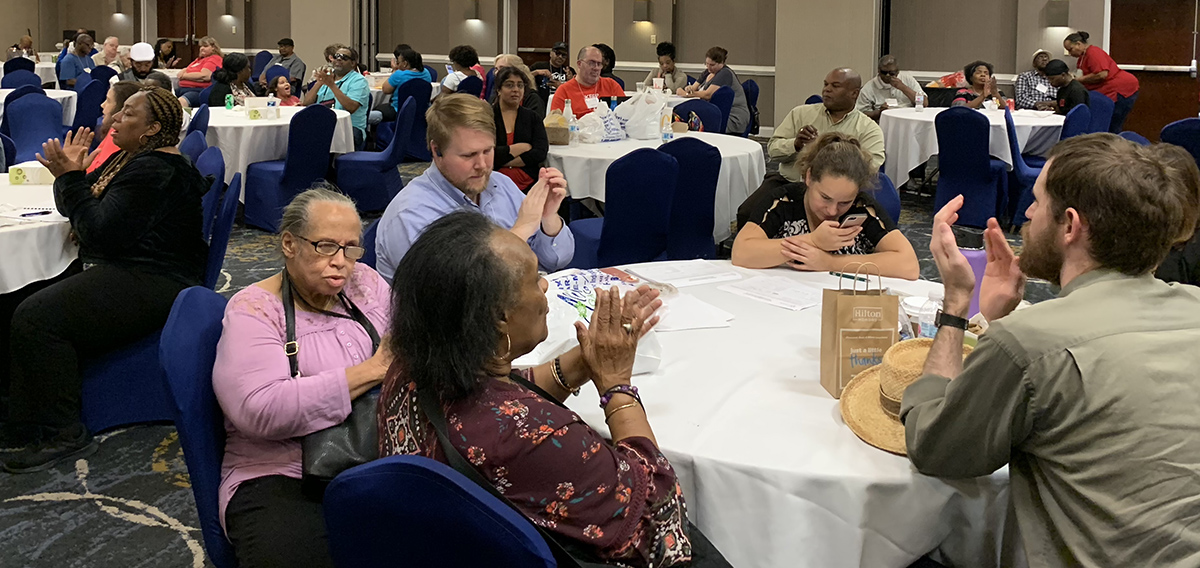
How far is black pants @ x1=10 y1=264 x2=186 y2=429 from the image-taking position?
332cm

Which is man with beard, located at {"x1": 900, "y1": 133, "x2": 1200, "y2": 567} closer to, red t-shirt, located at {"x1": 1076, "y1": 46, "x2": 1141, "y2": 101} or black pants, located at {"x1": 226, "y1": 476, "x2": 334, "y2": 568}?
black pants, located at {"x1": 226, "y1": 476, "x2": 334, "y2": 568}

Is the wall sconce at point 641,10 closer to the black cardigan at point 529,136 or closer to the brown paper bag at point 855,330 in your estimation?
the black cardigan at point 529,136

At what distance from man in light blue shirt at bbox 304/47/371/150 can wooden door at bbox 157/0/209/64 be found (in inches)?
469

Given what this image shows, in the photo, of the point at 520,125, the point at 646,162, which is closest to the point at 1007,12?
the point at 520,125

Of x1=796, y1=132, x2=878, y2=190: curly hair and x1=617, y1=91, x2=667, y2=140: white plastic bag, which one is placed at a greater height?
x1=617, y1=91, x2=667, y2=140: white plastic bag

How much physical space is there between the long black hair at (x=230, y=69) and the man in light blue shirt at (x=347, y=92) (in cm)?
69

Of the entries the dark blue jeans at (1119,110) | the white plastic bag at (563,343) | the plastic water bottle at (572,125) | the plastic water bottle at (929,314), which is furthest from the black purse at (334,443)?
the dark blue jeans at (1119,110)

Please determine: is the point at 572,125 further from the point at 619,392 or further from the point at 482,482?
the point at 482,482

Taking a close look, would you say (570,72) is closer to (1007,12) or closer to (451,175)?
(1007,12)

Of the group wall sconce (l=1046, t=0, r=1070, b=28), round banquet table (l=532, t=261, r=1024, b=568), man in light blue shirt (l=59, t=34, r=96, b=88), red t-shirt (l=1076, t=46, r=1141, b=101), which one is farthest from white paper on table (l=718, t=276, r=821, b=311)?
man in light blue shirt (l=59, t=34, r=96, b=88)

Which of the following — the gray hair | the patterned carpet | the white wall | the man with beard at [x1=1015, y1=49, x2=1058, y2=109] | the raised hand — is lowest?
the patterned carpet

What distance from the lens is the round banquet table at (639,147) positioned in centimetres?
588

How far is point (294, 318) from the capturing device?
220cm

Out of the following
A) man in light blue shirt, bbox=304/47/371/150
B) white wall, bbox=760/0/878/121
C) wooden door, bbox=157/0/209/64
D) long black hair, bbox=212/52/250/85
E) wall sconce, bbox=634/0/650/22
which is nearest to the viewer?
man in light blue shirt, bbox=304/47/371/150
